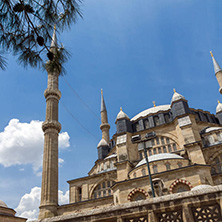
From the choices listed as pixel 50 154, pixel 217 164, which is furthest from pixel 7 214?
pixel 217 164

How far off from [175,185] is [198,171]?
203 cm

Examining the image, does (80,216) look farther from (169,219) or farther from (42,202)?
(42,202)

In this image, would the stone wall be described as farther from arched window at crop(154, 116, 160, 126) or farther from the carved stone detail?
→ arched window at crop(154, 116, 160, 126)

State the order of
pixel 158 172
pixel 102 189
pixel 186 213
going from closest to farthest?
pixel 186 213 < pixel 158 172 < pixel 102 189

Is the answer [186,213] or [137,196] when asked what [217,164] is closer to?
[137,196]

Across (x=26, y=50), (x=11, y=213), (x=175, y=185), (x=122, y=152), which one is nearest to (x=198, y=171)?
(x=175, y=185)

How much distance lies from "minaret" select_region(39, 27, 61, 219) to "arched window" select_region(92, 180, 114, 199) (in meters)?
5.65

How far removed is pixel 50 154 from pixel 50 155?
4.8 inches

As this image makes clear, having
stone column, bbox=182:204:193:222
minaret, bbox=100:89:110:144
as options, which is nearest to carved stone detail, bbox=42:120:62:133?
minaret, bbox=100:89:110:144

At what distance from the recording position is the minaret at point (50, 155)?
70.6 ft

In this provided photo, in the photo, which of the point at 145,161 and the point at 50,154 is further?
the point at 50,154

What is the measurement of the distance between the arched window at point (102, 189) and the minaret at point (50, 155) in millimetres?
5649

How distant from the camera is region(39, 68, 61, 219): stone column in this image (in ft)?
70.6

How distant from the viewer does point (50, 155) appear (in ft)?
78.0
